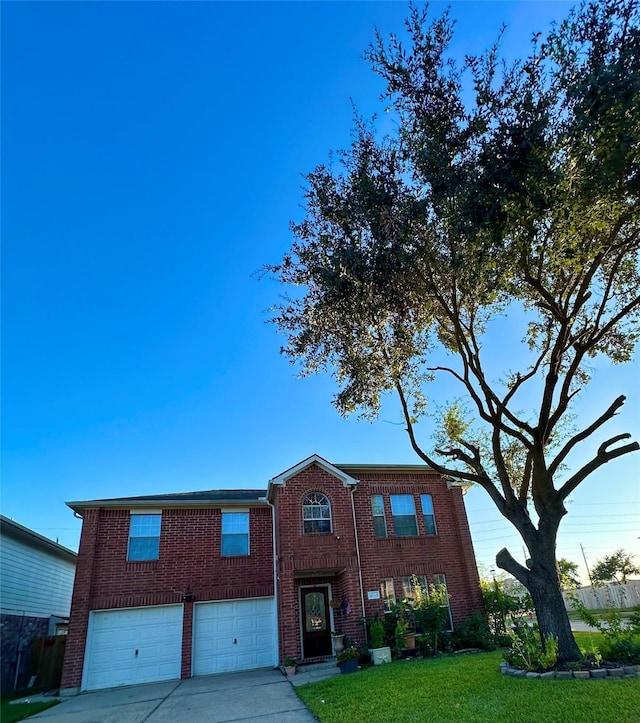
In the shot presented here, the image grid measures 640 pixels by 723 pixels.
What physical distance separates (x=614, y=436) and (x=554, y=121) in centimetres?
627

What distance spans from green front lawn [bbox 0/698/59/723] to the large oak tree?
9906 millimetres

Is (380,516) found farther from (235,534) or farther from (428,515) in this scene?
(235,534)

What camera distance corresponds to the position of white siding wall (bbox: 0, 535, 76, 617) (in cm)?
1351

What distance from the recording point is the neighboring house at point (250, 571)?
44.8 ft

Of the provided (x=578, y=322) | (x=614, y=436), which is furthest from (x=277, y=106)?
(x=614, y=436)

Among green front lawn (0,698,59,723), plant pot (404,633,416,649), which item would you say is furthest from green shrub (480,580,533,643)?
green front lawn (0,698,59,723)

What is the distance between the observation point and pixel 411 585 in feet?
49.6

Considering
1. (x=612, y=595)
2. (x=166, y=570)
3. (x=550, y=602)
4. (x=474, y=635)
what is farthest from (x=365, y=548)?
(x=612, y=595)

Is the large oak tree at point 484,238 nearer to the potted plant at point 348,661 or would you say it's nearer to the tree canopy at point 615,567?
the potted plant at point 348,661

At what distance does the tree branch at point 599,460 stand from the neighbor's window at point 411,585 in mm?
7407

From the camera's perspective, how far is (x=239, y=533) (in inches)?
618

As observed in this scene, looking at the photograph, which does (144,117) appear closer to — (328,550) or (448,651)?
(328,550)

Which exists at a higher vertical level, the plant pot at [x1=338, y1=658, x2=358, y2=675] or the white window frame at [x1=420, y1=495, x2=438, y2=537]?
the white window frame at [x1=420, y1=495, x2=438, y2=537]

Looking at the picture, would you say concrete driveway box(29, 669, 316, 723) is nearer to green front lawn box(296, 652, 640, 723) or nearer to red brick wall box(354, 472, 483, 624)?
green front lawn box(296, 652, 640, 723)
